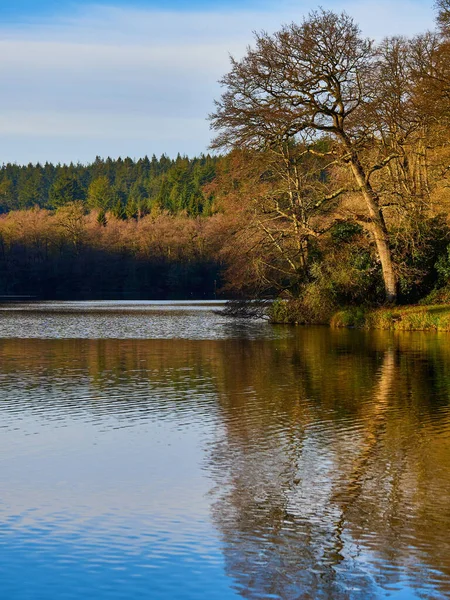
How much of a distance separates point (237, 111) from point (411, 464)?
27.9 m

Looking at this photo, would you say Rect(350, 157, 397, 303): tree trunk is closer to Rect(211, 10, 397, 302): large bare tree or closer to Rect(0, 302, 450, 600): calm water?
Rect(211, 10, 397, 302): large bare tree

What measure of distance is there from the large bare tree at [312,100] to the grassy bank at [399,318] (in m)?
1.35

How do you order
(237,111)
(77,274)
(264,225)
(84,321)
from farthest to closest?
1. (77,274)
2. (84,321)
3. (264,225)
4. (237,111)

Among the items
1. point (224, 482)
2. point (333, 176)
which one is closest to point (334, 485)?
point (224, 482)

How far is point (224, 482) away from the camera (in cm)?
1005

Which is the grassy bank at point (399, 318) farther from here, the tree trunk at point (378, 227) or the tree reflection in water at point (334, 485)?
the tree reflection in water at point (334, 485)

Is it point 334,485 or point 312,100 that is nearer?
point 334,485

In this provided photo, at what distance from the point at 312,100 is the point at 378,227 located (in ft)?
19.6

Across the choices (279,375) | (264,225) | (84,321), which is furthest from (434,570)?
(84,321)

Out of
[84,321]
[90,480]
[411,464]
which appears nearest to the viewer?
[90,480]

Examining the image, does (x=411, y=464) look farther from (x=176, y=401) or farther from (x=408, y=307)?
(x=408, y=307)

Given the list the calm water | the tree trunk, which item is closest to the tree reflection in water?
the calm water

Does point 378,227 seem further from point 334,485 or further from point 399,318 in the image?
point 334,485

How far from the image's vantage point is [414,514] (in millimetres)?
8672
